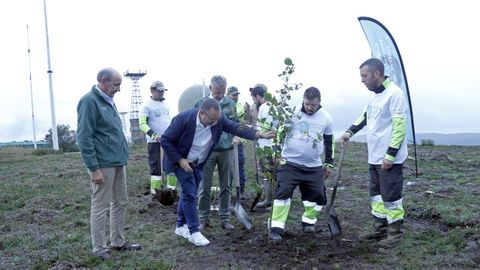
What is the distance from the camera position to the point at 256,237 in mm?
5457

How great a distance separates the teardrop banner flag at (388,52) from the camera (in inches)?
327

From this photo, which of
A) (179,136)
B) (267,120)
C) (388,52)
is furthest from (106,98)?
(388,52)

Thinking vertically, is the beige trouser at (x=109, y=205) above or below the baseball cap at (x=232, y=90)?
below

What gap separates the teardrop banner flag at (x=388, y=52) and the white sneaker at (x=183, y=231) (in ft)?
15.7

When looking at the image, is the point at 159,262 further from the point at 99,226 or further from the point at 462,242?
the point at 462,242

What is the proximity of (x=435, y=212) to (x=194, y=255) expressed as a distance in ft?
11.4

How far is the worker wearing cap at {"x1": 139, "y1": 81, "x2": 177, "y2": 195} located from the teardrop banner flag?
397 centimetres

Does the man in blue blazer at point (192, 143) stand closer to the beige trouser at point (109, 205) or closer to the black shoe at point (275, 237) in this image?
the beige trouser at point (109, 205)

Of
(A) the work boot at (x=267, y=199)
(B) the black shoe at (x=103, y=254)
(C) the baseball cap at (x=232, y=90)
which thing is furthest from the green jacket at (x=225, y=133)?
(B) the black shoe at (x=103, y=254)

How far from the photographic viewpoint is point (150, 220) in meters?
6.71

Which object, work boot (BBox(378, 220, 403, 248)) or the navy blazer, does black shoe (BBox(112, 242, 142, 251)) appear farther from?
work boot (BBox(378, 220, 403, 248))

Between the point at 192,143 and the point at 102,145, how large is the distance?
3.36ft

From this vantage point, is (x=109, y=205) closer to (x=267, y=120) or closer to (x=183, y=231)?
(x=183, y=231)

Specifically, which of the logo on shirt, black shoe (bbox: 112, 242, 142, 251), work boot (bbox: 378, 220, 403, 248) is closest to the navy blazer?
black shoe (bbox: 112, 242, 142, 251)
